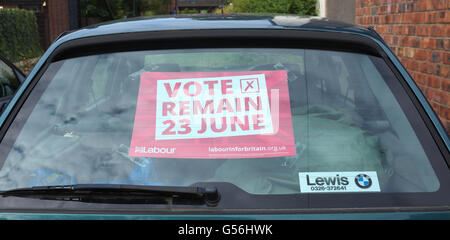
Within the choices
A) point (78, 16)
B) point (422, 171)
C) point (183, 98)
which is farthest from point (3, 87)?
point (78, 16)

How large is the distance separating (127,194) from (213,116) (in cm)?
37

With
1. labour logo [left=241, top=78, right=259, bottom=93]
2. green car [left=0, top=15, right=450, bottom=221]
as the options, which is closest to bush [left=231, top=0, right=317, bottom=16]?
green car [left=0, top=15, right=450, bottom=221]

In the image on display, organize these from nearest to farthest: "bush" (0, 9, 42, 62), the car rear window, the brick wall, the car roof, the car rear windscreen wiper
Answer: the car rear windscreen wiper, the car rear window, the car roof, the brick wall, "bush" (0, 9, 42, 62)

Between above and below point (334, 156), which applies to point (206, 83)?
above

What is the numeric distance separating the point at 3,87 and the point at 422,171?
5.16m

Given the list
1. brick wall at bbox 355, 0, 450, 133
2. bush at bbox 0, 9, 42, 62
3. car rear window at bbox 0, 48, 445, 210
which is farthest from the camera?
bush at bbox 0, 9, 42, 62

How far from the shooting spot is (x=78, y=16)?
12.6m

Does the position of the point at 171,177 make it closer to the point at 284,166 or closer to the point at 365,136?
the point at 284,166

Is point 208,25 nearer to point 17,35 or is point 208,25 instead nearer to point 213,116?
point 213,116

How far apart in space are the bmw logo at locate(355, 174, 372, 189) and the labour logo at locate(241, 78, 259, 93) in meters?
0.43

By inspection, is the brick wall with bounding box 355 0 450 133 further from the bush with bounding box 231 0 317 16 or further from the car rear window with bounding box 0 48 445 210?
the bush with bounding box 231 0 317 16

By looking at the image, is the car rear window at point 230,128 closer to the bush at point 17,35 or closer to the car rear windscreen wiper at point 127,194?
the car rear windscreen wiper at point 127,194

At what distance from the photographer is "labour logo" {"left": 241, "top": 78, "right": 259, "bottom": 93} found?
191 cm

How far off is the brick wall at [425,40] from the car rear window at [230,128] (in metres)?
2.92
